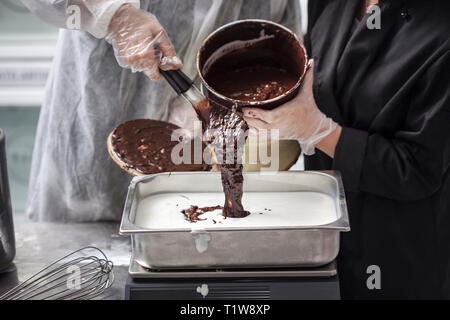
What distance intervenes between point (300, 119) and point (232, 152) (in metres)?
0.28

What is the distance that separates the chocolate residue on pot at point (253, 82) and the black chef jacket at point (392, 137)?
0.28 metres

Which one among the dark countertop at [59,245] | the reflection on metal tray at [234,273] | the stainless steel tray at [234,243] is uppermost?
the stainless steel tray at [234,243]

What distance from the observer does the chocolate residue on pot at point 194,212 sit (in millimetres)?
1554

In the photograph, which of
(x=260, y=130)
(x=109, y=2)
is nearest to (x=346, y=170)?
(x=260, y=130)

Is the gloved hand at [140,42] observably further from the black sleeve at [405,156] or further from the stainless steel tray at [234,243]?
the black sleeve at [405,156]

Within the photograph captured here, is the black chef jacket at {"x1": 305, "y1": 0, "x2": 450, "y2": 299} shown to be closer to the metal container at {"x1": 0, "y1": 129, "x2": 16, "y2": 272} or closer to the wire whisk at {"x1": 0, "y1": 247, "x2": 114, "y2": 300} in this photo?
the wire whisk at {"x1": 0, "y1": 247, "x2": 114, "y2": 300}

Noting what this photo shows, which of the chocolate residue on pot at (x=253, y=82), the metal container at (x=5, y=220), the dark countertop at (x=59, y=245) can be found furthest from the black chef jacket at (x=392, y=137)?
the metal container at (x=5, y=220)

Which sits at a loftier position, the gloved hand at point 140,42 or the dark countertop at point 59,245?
the gloved hand at point 140,42

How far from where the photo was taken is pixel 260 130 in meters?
1.71

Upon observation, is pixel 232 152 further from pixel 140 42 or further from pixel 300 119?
pixel 140 42

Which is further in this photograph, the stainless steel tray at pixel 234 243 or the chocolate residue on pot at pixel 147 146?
the chocolate residue on pot at pixel 147 146

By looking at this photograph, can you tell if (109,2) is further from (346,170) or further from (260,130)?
(346,170)

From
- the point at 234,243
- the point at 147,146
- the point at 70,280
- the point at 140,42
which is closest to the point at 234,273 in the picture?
the point at 234,243

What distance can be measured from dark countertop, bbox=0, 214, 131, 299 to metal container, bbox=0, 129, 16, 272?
5 cm
